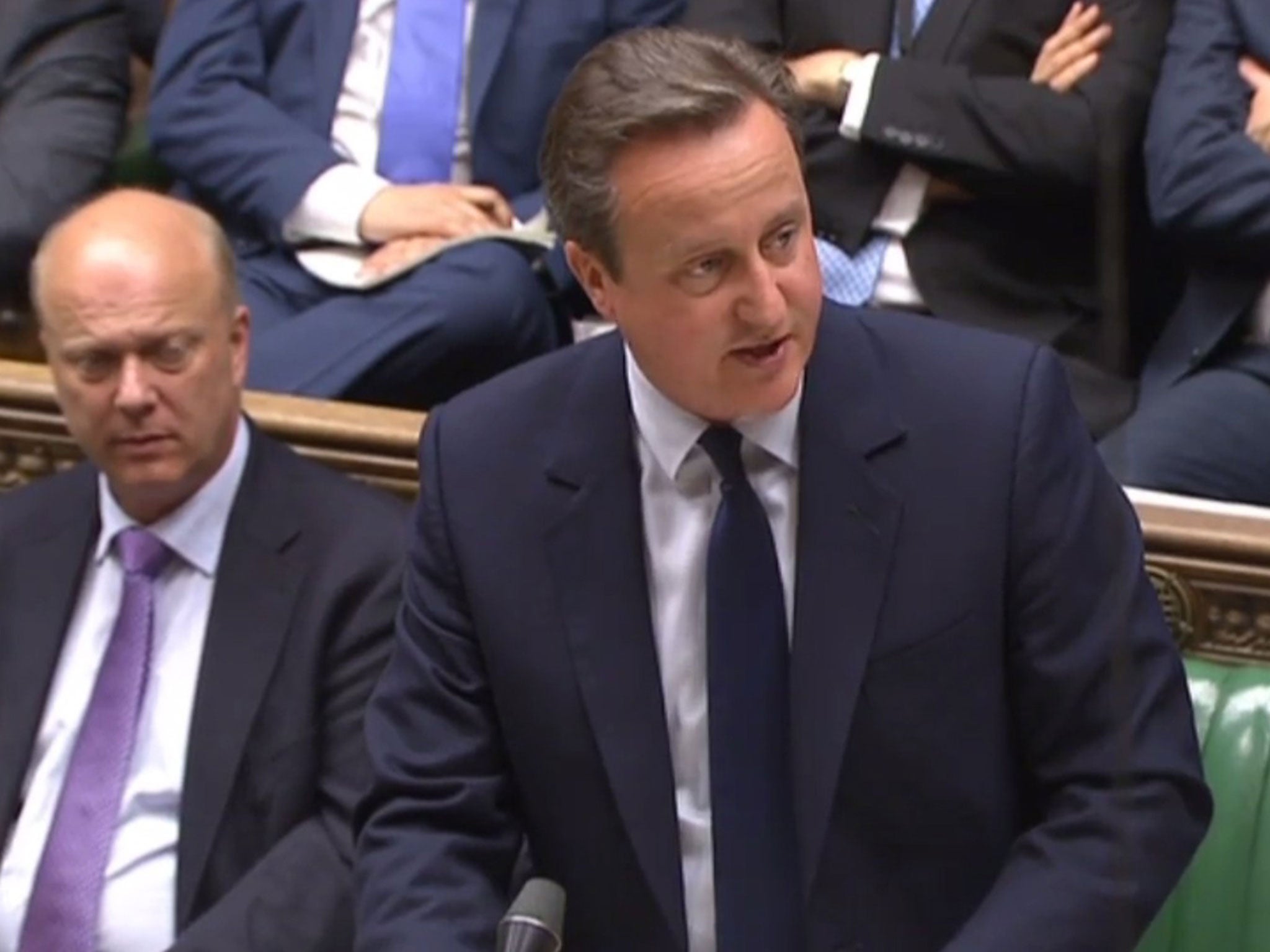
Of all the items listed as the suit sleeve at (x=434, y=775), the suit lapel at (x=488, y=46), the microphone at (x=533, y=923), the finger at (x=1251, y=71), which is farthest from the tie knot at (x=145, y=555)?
the finger at (x=1251, y=71)

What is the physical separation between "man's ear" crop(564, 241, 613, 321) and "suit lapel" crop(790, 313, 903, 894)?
0.14 metres

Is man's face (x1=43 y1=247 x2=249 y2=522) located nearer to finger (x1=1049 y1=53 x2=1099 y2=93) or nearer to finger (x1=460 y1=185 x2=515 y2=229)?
finger (x1=460 y1=185 x2=515 y2=229)

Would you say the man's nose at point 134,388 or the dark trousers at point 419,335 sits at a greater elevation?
the man's nose at point 134,388

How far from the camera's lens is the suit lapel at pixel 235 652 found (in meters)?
1.96

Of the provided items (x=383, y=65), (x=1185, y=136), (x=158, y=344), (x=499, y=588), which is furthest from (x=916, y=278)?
(x=499, y=588)

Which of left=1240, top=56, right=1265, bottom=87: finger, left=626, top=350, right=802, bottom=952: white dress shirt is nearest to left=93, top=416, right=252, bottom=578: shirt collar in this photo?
left=626, top=350, right=802, bottom=952: white dress shirt

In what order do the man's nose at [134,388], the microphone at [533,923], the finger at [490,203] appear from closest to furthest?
the microphone at [533,923] < the man's nose at [134,388] < the finger at [490,203]

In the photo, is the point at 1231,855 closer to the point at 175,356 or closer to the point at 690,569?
the point at 690,569

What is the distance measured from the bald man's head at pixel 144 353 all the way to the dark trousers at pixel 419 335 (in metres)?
0.42

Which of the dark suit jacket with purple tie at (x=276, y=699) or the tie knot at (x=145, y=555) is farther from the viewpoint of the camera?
the tie knot at (x=145, y=555)

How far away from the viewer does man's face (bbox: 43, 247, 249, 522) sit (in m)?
2.03

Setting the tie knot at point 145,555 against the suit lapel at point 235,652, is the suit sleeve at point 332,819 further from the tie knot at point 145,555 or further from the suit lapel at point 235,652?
the tie knot at point 145,555

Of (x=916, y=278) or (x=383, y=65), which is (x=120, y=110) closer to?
(x=383, y=65)

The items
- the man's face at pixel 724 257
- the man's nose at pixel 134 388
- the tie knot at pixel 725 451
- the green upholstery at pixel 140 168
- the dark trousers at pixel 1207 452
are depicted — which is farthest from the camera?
the green upholstery at pixel 140 168
